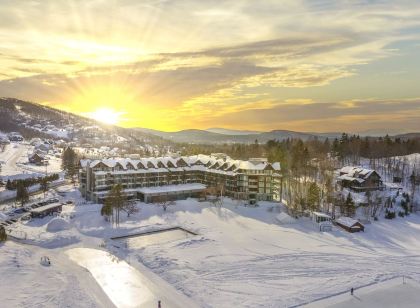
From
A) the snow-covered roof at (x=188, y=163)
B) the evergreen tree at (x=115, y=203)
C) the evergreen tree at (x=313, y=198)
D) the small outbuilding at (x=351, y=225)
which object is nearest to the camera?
the small outbuilding at (x=351, y=225)

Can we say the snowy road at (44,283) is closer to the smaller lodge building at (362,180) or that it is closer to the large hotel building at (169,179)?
the large hotel building at (169,179)

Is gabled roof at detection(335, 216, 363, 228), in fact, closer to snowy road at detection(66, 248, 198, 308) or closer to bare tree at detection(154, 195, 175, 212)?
bare tree at detection(154, 195, 175, 212)

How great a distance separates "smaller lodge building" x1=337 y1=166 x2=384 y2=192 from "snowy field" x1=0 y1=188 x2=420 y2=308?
16.1m

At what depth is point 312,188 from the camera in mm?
57844

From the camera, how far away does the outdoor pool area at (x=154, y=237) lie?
42.7 metres

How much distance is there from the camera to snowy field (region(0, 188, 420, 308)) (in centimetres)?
3078

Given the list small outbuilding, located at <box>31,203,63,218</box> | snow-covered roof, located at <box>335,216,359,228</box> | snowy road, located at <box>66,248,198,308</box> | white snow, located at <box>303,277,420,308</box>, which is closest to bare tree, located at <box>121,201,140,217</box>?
small outbuilding, located at <box>31,203,63,218</box>

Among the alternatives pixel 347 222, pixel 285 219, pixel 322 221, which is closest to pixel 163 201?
pixel 285 219

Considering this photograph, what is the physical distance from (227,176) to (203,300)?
1560 inches

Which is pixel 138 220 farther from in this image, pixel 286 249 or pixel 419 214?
pixel 419 214

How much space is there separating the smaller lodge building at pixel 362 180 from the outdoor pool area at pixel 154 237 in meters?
40.8

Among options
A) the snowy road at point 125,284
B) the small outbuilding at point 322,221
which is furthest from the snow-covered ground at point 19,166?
the small outbuilding at point 322,221

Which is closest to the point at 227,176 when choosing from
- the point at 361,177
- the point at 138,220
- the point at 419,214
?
the point at 138,220

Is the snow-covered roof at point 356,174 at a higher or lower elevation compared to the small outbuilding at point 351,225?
higher
